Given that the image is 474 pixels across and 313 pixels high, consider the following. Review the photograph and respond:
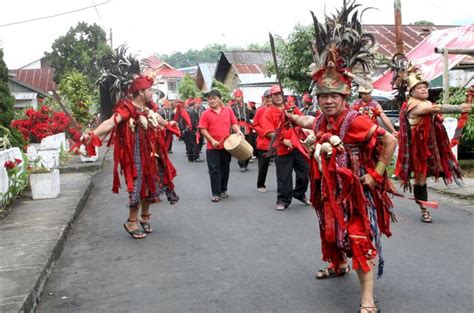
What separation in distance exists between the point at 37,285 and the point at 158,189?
7.43 feet

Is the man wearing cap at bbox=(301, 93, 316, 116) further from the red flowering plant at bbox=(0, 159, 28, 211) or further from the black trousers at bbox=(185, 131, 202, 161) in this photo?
the red flowering plant at bbox=(0, 159, 28, 211)

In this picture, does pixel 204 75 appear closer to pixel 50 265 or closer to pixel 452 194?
pixel 452 194

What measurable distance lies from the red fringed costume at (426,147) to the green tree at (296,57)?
12134 mm

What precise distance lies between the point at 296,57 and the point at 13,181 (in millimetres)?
12887

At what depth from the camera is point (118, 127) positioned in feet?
22.9

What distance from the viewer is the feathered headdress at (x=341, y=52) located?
447 centimetres

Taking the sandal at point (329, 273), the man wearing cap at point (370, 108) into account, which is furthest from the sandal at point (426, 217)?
the man wearing cap at point (370, 108)

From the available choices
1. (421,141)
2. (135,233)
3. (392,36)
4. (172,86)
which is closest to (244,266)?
(135,233)

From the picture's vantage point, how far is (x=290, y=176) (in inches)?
351

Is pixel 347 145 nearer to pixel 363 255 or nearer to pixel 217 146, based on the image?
pixel 363 255

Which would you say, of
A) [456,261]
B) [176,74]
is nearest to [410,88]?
[456,261]

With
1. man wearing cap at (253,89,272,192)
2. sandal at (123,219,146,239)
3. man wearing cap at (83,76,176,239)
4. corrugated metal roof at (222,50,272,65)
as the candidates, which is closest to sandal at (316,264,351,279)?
man wearing cap at (83,76,176,239)

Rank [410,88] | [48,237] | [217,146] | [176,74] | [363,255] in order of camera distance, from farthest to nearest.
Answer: [176,74] < [217,146] < [410,88] < [48,237] < [363,255]

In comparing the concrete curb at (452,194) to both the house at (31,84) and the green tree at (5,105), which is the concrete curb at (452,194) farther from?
the green tree at (5,105)
